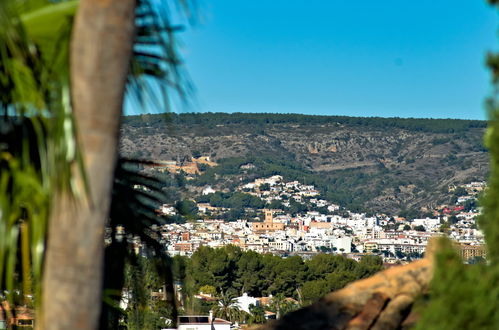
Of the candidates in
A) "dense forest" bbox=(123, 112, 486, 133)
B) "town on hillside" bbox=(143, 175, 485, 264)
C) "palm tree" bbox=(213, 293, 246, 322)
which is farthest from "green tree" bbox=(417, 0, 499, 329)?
"dense forest" bbox=(123, 112, 486, 133)

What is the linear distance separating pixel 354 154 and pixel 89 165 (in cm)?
18494

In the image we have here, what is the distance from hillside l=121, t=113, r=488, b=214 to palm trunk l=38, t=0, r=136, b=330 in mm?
161009

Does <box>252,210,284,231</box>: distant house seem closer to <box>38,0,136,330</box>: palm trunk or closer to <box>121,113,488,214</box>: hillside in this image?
<box>121,113,488,214</box>: hillside

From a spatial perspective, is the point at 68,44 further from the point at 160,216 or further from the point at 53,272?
the point at 160,216

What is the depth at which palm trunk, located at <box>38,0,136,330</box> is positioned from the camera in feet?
7.04

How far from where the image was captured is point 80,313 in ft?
7.01

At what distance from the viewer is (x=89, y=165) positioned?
2.20 meters

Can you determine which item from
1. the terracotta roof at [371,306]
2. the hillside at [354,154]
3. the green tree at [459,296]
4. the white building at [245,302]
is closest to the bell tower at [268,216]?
the hillside at [354,154]

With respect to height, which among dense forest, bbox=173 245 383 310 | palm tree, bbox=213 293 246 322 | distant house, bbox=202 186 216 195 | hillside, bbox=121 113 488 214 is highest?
hillside, bbox=121 113 488 214

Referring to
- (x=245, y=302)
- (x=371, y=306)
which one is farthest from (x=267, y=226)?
(x=371, y=306)

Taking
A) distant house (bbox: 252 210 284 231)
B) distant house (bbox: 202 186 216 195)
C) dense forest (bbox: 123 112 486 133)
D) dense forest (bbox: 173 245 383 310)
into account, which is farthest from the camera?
dense forest (bbox: 123 112 486 133)

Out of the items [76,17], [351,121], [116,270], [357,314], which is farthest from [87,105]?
[351,121]

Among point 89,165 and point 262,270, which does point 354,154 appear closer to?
point 262,270

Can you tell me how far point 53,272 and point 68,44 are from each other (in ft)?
2.03
